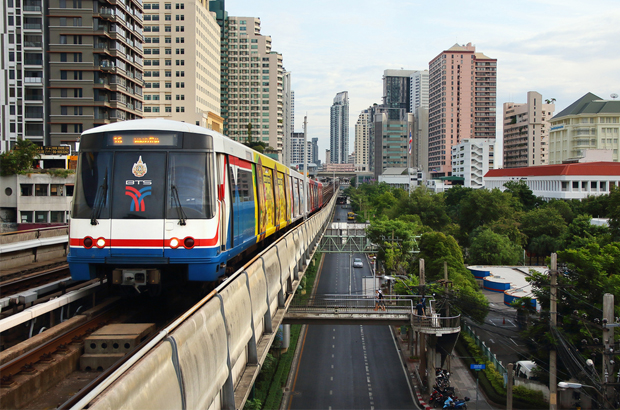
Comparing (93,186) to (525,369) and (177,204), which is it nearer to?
(177,204)

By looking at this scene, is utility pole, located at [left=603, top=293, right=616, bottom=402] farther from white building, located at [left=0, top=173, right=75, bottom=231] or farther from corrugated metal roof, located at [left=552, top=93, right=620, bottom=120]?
corrugated metal roof, located at [left=552, top=93, right=620, bottom=120]

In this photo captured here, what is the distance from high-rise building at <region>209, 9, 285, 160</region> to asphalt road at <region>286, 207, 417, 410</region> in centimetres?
9692

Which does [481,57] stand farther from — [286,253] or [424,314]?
[286,253]

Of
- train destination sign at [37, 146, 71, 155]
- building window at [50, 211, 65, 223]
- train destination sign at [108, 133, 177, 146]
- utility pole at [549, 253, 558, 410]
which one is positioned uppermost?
train destination sign at [37, 146, 71, 155]

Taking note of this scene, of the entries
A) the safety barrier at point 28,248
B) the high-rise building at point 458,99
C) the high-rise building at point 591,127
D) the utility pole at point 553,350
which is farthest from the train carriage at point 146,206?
the high-rise building at point 458,99

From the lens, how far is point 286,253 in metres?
14.0

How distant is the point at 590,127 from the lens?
307 feet

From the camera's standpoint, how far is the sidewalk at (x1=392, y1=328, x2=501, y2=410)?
1077 inches

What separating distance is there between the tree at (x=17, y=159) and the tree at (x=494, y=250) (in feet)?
144

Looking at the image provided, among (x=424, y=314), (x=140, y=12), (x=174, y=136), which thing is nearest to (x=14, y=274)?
(x=174, y=136)

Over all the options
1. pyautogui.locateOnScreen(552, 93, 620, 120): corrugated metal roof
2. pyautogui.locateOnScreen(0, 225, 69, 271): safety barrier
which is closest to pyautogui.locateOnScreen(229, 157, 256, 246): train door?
pyautogui.locateOnScreen(0, 225, 69, 271): safety barrier

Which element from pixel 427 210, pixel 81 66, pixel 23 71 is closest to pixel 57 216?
pixel 81 66

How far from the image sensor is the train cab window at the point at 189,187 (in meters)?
8.84

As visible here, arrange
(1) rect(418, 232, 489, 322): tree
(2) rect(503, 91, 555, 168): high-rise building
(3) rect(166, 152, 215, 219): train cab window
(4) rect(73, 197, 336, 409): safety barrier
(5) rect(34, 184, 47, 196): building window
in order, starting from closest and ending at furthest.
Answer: (4) rect(73, 197, 336, 409): safety barrier < (3) rect(166, 152, 215, 219): train cab window < (1) rect(418, 232, 489, 322): tree < (5) rect(34, 184, 47, 196): building window < (2) rect(503, 91, 555, 168): high-rise building
